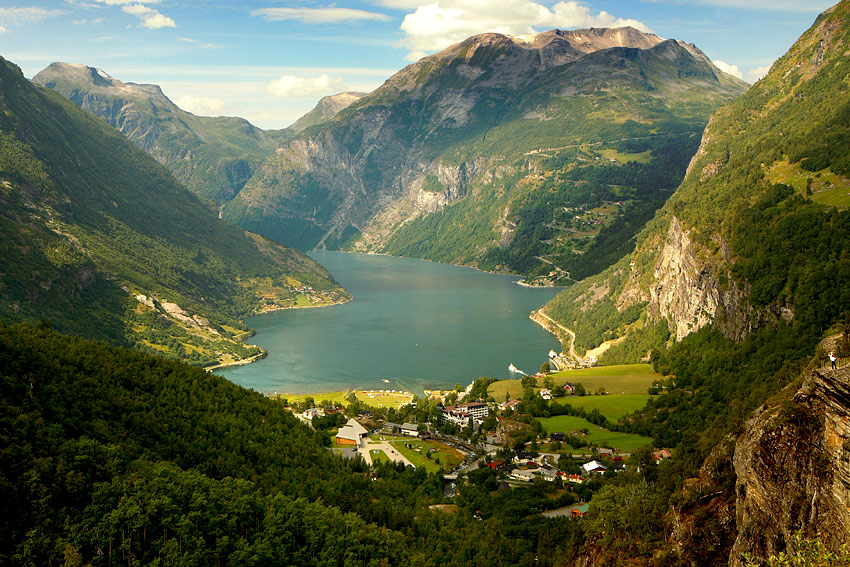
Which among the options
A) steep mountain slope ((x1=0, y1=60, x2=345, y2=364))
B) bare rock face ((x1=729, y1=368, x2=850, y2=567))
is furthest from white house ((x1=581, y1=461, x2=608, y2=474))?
steep mountain slope ((x1=0, y1=60, x2=345, y2=364))

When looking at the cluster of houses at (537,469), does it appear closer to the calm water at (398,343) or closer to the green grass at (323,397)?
the green grass at (323,397)

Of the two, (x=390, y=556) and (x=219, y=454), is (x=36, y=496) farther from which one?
(x=390, y=556)

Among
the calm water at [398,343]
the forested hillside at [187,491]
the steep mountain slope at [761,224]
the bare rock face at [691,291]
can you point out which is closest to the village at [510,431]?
the forested hillside at [187,491]

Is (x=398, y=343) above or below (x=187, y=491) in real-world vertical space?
below

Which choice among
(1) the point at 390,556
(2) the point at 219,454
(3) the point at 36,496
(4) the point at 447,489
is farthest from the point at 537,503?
(3) the point at 36,496

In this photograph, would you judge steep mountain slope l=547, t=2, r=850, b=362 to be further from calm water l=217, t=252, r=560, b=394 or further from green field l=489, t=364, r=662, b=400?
calm water l=217, t=252, r=560, b=394

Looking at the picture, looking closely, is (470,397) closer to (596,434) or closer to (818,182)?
(596,434)

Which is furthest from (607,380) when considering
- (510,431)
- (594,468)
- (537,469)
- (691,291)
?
(594,468)
